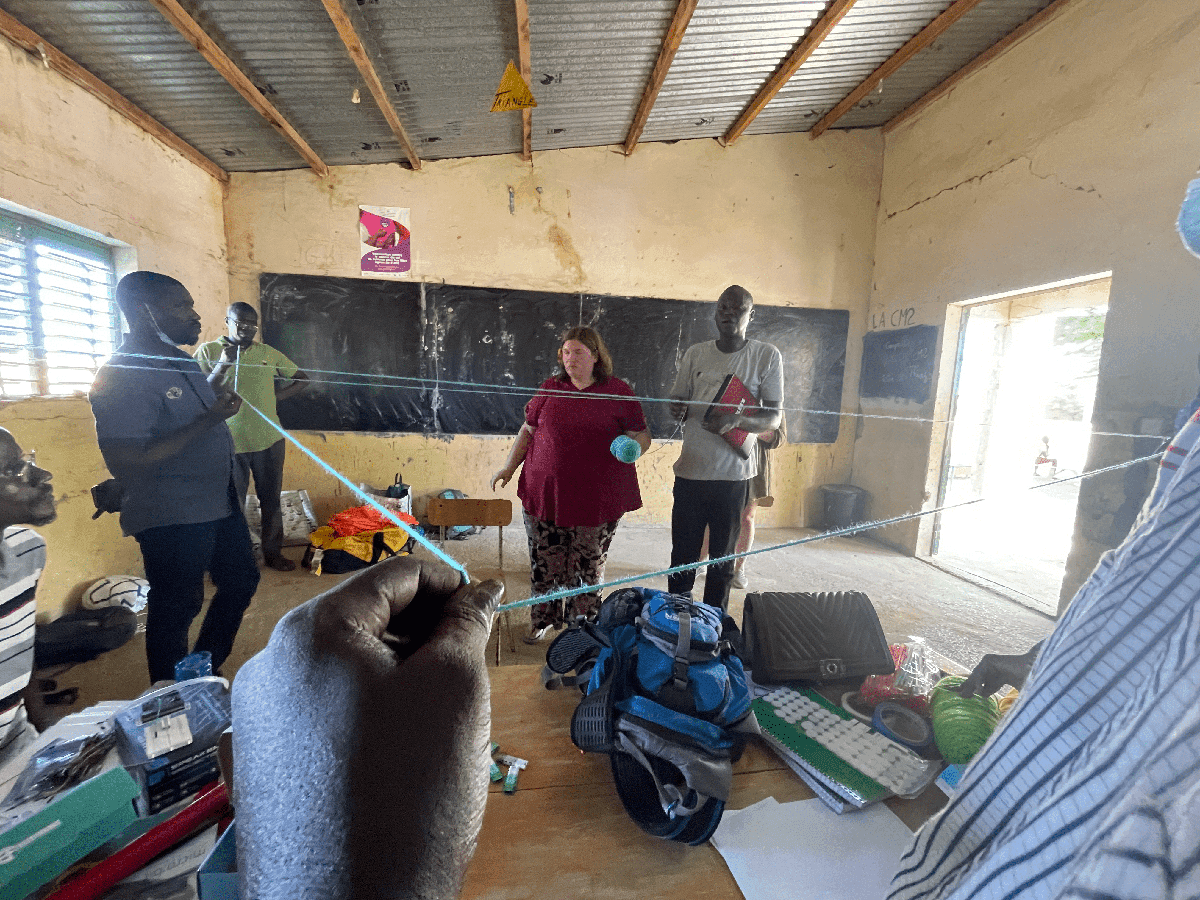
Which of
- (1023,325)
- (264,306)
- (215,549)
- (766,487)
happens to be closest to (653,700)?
(215,549)

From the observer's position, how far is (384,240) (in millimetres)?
3713

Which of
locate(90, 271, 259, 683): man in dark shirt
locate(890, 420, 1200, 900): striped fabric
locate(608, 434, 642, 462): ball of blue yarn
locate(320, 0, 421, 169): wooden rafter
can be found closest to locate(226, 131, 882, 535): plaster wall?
locate(320, 0, 421, 169): wooden rafter

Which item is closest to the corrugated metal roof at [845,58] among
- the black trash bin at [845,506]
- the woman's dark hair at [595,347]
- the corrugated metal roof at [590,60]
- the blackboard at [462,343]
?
the corrugated metal roof at [590,60]

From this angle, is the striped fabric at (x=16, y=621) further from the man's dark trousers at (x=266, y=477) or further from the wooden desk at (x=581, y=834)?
the wooden desk at (x=581, y=834)

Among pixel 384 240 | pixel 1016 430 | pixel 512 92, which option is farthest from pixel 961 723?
pixel 1016 430

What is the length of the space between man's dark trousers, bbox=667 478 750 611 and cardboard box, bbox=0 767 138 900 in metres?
1.69

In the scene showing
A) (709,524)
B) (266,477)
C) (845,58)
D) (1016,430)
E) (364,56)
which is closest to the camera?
(266,477)

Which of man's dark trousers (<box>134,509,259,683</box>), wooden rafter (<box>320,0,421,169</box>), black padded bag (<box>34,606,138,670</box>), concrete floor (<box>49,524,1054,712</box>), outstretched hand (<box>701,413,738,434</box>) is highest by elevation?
wooden rafter (<box>320,0,421,169</box>)

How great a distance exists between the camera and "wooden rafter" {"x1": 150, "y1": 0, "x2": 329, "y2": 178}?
1.98 meters

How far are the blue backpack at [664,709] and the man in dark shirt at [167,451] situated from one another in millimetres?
1005

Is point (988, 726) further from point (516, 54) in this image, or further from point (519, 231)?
point (519, 231)

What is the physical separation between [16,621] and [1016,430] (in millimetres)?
6918

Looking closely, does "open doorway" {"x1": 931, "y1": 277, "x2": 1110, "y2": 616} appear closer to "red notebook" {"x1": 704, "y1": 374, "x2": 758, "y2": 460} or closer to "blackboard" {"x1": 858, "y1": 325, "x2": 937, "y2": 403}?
"blackboard" {"x1": 858, "y1": 325, "x2": 937, "y2": 403}

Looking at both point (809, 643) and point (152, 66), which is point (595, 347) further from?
point (152, 66)
